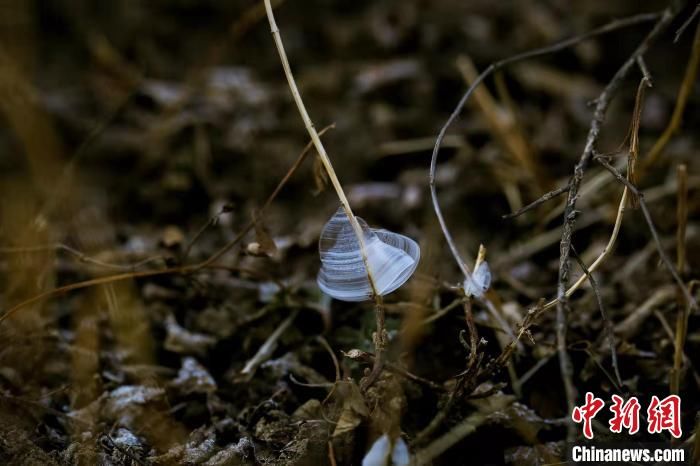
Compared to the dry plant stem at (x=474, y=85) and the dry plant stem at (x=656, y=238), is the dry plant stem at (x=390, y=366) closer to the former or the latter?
the dry plant stem at (x=474, y=85)

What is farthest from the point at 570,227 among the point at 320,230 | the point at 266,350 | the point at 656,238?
the point at 320,230

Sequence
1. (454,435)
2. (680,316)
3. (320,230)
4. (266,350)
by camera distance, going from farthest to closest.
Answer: (320,230) < (266,350) < (680,316) < (454,435)

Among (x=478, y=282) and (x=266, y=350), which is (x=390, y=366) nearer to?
(x=478, y=282)

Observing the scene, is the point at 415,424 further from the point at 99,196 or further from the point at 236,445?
the point at 99,196

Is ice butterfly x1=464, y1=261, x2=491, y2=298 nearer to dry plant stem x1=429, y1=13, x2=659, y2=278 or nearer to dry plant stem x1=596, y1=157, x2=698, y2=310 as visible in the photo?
dry plant stem x1=429, y1=13, x2=659, y2=278

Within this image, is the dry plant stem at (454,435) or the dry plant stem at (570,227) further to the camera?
the dry plant stem at (454,435)

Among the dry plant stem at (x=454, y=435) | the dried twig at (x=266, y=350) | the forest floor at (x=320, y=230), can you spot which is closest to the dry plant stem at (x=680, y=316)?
the forest floor at (x=320, y=230)
